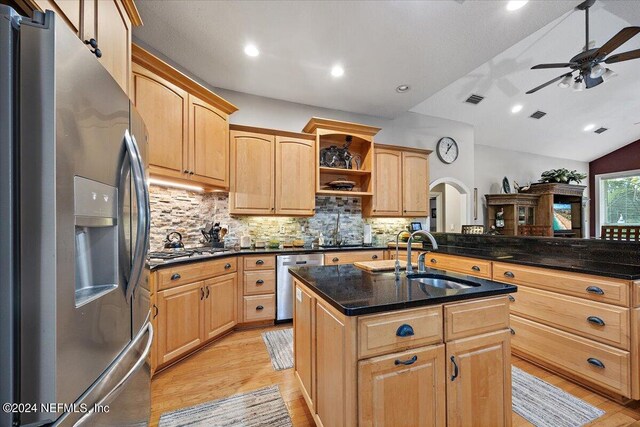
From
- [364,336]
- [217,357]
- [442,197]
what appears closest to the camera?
[364,336]

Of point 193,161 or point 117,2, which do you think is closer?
point 117,2

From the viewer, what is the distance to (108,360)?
88 cm

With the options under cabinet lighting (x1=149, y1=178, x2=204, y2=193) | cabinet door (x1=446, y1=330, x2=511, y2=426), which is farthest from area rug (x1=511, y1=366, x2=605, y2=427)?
under cabinet lighting (x1=149, y1=178, x2=204, y2=193)

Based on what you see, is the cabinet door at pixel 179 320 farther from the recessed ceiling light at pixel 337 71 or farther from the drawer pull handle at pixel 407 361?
the recessed ceiling light at pixel 337 71

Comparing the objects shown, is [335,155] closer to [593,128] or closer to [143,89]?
[143,89]

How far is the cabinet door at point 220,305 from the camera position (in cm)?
260

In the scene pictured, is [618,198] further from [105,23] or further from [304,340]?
[105,23]

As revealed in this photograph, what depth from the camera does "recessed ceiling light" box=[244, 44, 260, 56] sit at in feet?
8.89

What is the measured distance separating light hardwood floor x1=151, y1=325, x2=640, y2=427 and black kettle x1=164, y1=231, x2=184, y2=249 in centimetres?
110

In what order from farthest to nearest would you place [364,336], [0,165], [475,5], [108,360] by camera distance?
[475,5] → [364,336] → [108,360] → [0,165]

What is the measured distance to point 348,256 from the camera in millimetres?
3504

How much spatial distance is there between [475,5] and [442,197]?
4.98 metres

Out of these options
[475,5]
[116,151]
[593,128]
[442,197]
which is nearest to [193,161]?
[116,151]

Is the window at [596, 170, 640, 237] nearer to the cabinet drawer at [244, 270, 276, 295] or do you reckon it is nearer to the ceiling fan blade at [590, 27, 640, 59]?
the ceiling fan blade at [590, 27, 640, 59]
